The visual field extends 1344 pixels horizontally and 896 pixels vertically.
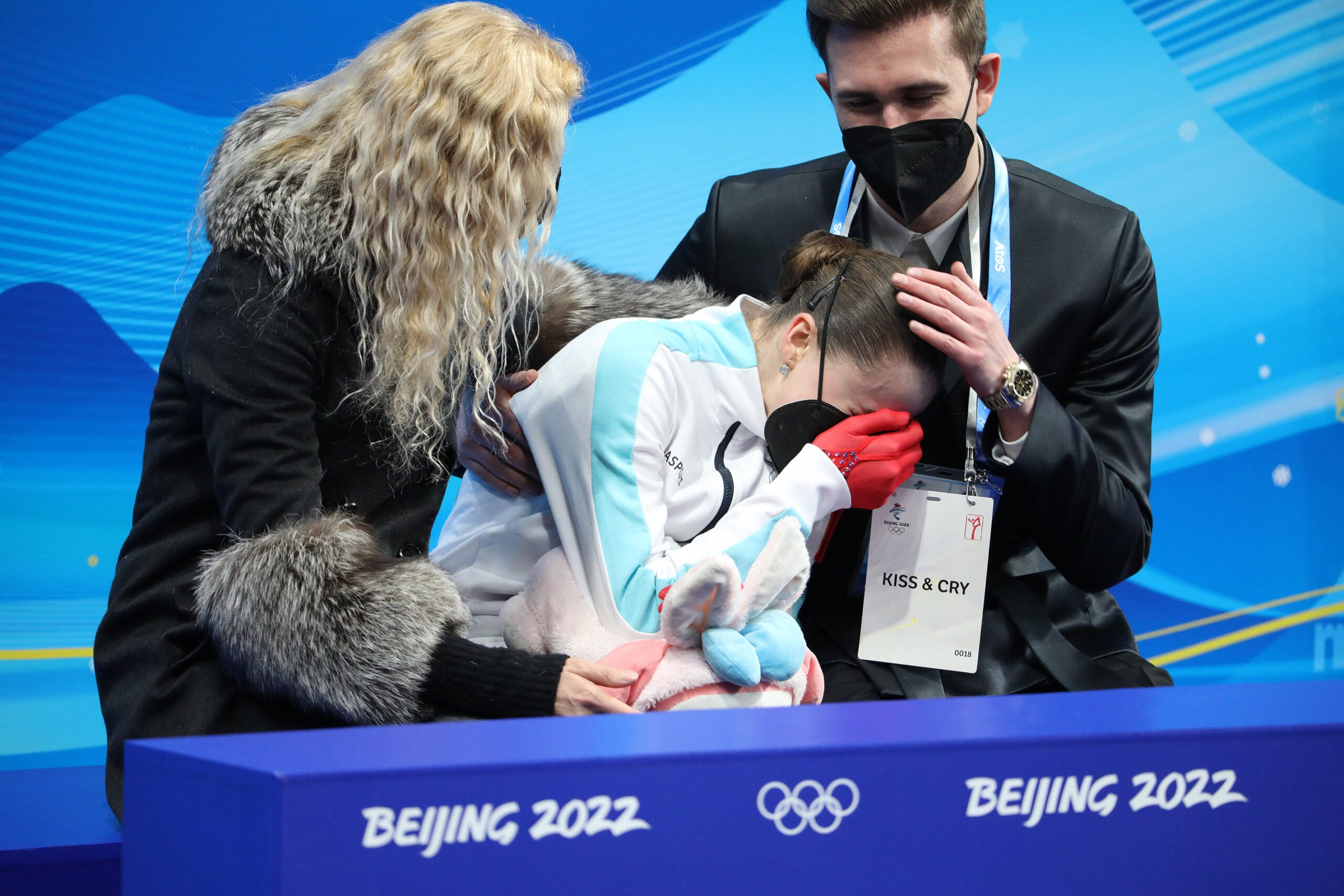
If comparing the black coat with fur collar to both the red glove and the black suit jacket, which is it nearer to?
the red glove

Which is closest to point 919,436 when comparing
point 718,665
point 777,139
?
point 718,665

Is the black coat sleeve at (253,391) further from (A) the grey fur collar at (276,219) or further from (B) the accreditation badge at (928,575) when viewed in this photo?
(B) the accreditation badge at (928,575)

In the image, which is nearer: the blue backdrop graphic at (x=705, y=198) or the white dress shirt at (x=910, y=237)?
the white dress shirt at (x=910, y=237)

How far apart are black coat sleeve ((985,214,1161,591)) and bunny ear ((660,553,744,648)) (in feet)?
2.15

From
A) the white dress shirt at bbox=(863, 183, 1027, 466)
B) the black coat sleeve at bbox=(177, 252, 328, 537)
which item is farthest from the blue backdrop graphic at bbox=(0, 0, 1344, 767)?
the black coat sleeve at bbox=(177, 252, 328, 537)

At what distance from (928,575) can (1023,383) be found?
1.20 feet

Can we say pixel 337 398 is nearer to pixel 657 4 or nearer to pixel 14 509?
pixel 14 509

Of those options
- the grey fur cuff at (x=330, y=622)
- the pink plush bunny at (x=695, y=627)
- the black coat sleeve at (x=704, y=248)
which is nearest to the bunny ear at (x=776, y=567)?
the pink plush bunny at (x=695, y=627)

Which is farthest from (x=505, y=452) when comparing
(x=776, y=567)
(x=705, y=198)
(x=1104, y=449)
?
(x=705, y=198)

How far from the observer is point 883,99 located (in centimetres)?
202

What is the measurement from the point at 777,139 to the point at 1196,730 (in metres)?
2.56

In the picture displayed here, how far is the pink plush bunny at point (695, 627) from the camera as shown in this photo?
142 cm

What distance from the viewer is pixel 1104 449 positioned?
6.77 ft

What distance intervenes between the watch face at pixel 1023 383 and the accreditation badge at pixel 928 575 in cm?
21
